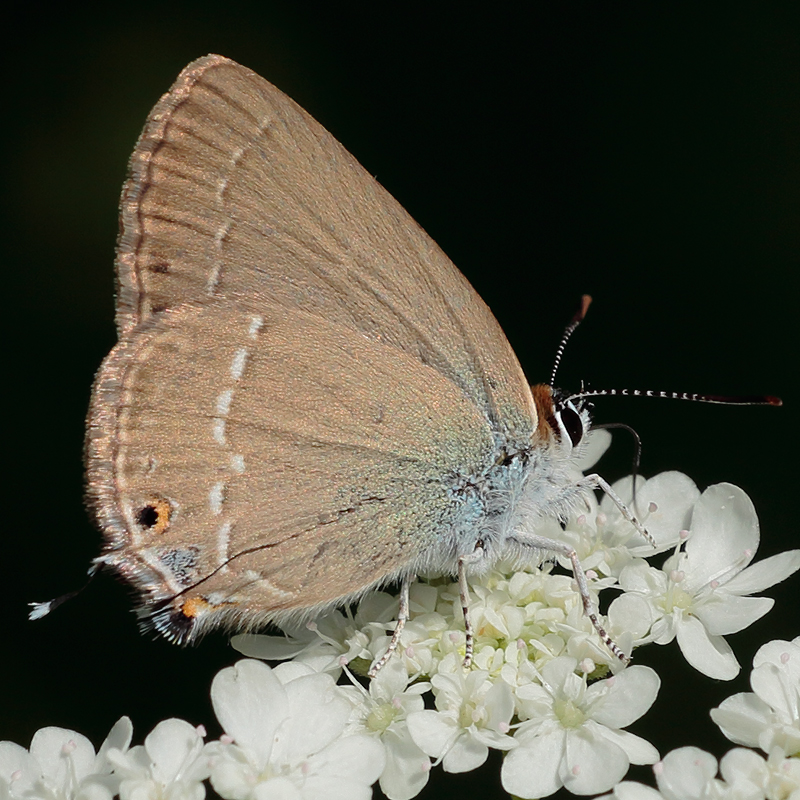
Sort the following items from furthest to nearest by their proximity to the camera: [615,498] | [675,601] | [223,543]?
[615,498]
[675,601]
[223,543]

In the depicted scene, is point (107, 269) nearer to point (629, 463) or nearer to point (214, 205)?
point (214, 205)

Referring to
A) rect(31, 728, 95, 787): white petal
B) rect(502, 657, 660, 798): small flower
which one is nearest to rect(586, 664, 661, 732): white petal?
rect(502, 657, 660, 798): small flower

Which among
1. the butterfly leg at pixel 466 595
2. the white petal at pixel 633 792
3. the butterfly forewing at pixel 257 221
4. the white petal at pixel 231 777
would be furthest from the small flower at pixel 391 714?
the butterfly forewing at pixel 257 221

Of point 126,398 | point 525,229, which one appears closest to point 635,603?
point 126,398

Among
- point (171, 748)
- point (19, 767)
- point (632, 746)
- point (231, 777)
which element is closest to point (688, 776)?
point (632, 746)

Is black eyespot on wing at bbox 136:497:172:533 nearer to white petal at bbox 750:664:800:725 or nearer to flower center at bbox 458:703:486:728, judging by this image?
flower center at bbox 458:703:486:728

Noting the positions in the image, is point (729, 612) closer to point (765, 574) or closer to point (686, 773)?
point (765, 574)
